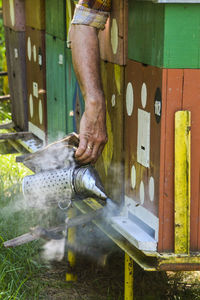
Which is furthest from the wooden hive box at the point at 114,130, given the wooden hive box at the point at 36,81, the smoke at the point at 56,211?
the wooden hive box at the point at 36,81

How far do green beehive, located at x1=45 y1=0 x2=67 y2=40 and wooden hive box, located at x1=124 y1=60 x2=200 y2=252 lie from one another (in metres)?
1.19

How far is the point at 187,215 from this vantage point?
3.18 m

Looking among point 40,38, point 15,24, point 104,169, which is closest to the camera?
point 104,169

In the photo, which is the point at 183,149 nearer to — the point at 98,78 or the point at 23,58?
the point at 98,78

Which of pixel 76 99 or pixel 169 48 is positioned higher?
pixel 169 48

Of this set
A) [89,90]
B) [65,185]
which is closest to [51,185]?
[65,185]

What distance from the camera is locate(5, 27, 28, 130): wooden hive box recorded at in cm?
561

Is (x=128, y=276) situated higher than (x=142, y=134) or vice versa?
(x=142, y=134)

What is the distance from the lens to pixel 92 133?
366 centimetres

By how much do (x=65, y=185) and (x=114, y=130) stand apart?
0.45 m

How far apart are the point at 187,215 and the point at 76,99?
161 cm

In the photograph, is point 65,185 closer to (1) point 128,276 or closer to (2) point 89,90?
(2) point 89,90

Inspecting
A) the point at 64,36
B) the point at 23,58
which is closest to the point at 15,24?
the point at 23,58

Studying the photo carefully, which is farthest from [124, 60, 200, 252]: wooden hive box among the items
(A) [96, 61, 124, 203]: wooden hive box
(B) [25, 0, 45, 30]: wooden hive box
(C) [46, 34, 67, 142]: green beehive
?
(B) [25, 0, 45, 30]: wooden hive box
